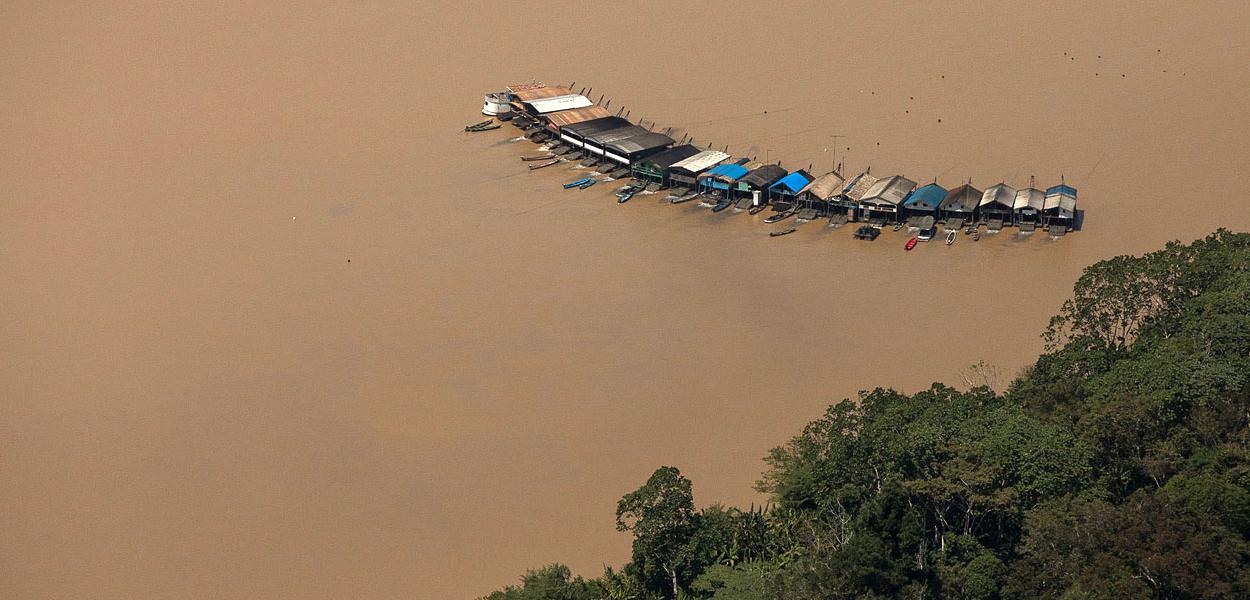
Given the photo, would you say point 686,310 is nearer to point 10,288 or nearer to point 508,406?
point 508,406

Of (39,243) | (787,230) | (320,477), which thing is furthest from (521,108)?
(320,477)

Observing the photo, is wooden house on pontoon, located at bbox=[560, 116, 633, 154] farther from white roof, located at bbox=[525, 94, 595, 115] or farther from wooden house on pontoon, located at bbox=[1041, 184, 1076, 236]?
wooden house on pontoon, located at bbox=[1041, 184, 1076, 236]

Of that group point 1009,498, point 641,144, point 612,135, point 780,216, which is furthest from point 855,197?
point 1009,498

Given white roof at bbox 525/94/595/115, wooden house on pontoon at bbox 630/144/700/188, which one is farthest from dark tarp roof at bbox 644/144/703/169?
white roof at bbox 525/94/595/115

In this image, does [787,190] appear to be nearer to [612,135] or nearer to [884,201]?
[884,201]

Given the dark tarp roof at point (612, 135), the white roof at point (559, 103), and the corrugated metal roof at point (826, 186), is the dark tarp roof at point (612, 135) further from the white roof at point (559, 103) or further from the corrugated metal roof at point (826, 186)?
the corrugated metal roof at point (826, 186)
